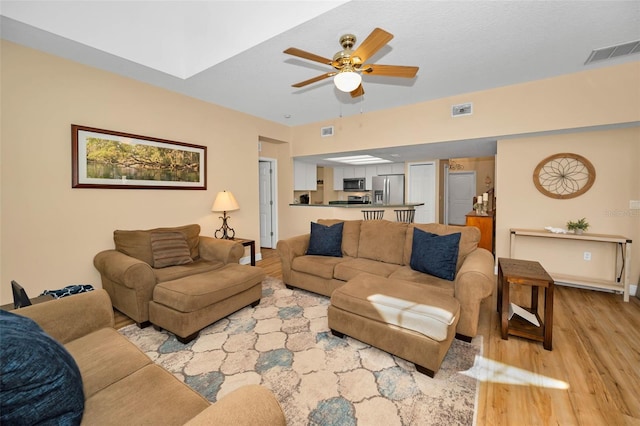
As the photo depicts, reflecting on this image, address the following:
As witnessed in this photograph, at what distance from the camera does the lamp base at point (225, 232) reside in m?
4.23

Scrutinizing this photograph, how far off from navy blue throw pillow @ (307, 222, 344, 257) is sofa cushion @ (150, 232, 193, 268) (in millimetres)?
1525

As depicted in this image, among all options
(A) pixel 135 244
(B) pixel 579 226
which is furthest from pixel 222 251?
(B) pixel 579 226

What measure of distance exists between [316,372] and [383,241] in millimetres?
1801

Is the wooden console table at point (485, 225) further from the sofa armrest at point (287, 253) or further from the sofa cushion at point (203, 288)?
the sofa cushion at point (203, 288)

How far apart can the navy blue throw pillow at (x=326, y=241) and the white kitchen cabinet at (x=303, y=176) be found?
9.24ft

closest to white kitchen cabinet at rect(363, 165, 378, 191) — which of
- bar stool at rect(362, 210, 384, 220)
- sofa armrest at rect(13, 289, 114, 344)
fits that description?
bar stool at rect(362, 210, 384, 220)

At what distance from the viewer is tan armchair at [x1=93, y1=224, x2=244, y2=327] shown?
241cm

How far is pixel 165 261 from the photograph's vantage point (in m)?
2.92

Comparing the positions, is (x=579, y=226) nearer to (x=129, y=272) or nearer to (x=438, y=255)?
(x=438, y=255)

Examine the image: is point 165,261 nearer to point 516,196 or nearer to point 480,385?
point 480,385

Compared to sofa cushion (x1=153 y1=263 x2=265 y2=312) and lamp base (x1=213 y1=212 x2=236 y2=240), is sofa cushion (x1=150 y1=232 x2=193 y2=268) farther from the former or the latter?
lamp base (x1=213 y1=212 x2=236 y2=240)

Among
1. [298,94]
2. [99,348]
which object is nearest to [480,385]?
[99,348]

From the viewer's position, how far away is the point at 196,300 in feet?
7.41

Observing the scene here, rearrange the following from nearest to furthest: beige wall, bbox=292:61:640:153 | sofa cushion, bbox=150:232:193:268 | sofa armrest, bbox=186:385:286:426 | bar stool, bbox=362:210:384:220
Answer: sofa armrest, bbox=186:385:286:426, sofa cushion, bbox=150:232:193:268, beige wall, bbox=292:61:640:153, bar stool, bbox=362:210:384:220
